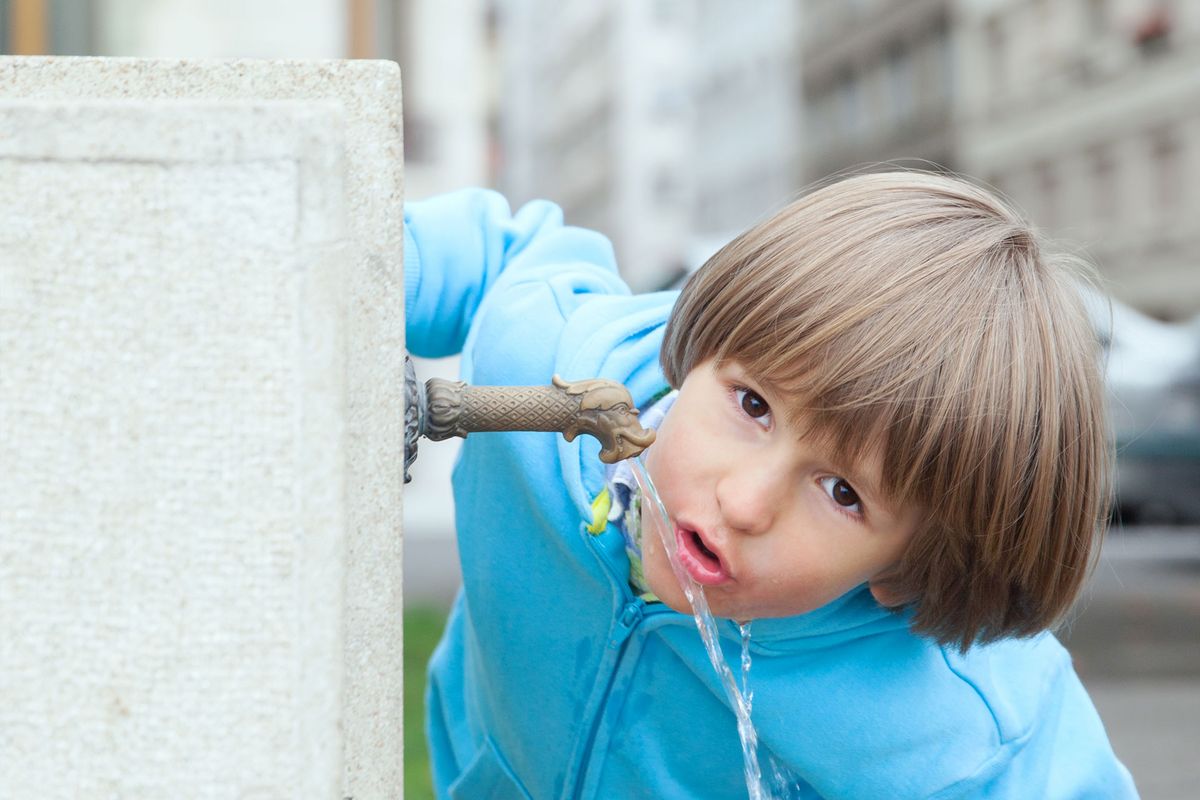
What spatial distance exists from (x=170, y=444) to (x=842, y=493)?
63 cm

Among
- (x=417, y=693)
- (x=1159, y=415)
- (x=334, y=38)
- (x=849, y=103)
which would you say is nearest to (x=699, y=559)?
(x=417, y=693)

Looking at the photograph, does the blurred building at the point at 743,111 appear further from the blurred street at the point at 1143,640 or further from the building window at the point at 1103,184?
the blurred street at the point at 1143,640

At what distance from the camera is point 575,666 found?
1654 millimetres

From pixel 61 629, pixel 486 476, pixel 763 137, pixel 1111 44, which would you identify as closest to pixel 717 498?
pixel 486 476

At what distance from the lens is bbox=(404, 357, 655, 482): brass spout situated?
4.13ft

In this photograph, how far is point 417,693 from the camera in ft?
13.1

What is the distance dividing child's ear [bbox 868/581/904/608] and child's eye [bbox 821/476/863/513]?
0.18 m

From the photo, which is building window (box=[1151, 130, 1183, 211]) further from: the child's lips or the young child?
the child's lips

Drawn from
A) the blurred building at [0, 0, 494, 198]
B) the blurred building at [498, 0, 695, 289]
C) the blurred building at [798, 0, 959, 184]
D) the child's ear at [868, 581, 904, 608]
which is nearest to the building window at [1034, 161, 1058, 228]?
the blurred building at [798, 0, 959, 184]

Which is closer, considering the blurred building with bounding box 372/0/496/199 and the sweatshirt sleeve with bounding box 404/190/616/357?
the sweatshirt sleeve with bounding box 404/190/616/357

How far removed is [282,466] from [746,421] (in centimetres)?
51

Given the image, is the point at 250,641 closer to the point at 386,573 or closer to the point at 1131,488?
the point at 386,573

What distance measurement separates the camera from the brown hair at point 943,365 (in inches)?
53.2

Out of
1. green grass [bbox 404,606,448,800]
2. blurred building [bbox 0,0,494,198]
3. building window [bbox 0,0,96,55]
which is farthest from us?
blurred building [bbox 0,0,494,198]
